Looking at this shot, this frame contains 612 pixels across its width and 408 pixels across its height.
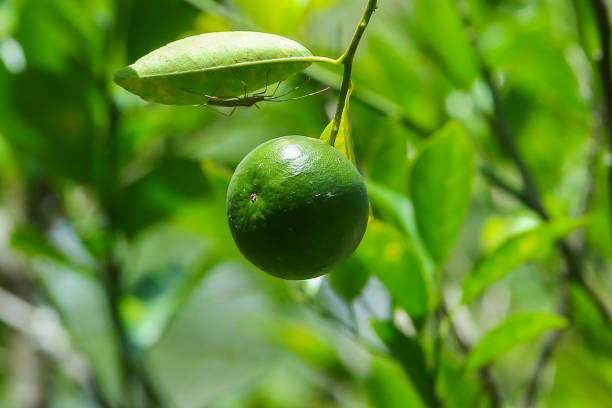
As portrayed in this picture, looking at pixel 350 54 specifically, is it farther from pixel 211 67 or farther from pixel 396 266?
pixel 396 266

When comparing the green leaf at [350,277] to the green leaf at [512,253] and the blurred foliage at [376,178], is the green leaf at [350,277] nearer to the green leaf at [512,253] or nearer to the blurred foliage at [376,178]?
the blurred foliage at [376,178]

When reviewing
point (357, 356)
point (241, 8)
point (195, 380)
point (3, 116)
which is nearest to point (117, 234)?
point (3, 116)

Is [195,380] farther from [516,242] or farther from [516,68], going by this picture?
[516,242]

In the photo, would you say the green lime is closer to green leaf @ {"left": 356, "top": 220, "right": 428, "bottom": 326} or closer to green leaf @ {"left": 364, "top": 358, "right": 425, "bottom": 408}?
green leaf @ {"left": 356, "top": 220, "right": 428, "bottom": 326}

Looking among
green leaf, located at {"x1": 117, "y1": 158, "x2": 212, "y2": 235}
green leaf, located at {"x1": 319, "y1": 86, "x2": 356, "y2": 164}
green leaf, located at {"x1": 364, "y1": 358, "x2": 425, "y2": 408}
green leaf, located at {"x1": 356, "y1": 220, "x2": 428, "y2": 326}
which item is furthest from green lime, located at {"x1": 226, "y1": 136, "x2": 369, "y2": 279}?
green leaf, located at {"x1": 117, "y1": 158, "x2": 212, "y2": 235}

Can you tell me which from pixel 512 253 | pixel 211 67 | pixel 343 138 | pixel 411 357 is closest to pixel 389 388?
pixel 411 357

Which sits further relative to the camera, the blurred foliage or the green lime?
the blurred foliage

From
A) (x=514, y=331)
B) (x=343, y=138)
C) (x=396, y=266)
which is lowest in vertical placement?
(x=514, y=331)
